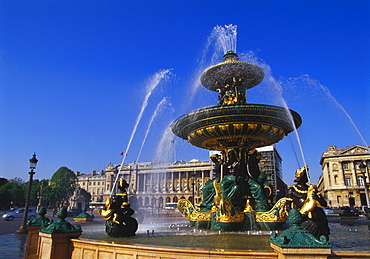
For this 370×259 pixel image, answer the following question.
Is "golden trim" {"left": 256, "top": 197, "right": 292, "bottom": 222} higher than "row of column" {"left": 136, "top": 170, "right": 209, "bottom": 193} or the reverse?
the reverse

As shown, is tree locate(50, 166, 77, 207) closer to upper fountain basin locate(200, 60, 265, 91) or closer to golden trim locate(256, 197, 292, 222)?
upper fountain basin locate(200, 60, 265, 91)

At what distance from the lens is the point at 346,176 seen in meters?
70.4

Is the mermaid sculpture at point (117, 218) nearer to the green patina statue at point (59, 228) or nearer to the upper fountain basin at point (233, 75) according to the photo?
the green patina statue at point (59, 228)

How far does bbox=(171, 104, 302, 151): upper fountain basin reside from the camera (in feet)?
29.4

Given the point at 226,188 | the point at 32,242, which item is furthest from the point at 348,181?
the point at 32,242

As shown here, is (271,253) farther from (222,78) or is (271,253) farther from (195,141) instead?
(222,78)

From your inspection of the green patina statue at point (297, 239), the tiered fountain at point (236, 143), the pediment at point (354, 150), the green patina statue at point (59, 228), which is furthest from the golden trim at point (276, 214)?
the pediment at point (354, 150)

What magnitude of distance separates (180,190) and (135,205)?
80.8 m

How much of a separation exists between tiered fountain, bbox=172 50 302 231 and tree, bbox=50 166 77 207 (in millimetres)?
65289

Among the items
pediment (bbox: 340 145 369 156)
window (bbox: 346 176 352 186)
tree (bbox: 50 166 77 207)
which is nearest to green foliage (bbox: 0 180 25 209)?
tree (bbox: 50 166 77 207)

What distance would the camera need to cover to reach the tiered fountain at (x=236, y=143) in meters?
8.77

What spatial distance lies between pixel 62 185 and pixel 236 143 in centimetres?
6909

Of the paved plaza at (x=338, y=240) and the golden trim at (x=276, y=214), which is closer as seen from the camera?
the paved plaza at (x=338, y=240)

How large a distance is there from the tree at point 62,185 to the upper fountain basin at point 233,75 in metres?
65.3
